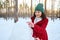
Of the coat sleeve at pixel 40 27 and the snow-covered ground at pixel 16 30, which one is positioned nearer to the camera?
the coat sleeve at pixel 40 27

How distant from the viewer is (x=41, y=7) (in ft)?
5.03

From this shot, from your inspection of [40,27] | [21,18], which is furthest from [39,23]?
[21,18]

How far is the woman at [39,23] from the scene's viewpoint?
1.54 meters

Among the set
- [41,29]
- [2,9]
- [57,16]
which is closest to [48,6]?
[57,16]

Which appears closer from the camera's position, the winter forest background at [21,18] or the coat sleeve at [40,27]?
the coat sleeve at [40,27]

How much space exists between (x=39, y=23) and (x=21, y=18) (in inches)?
6.7

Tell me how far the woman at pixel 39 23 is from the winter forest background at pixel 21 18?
0.06 meters

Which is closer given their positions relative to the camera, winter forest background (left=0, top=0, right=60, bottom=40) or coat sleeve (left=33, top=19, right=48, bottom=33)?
coat sleeve (left=33, top=19, right=48, bottom=33)

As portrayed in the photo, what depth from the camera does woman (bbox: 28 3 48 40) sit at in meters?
1.54

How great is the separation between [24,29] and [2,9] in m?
0.25

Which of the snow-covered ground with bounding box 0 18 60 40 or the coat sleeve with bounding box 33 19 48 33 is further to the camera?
the snow-covered ground with bounding box 0 18 60 40

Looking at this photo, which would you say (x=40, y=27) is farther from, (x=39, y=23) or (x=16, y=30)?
(x=16, y=30)

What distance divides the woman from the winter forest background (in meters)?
0.06

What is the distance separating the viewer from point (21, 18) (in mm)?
1633
